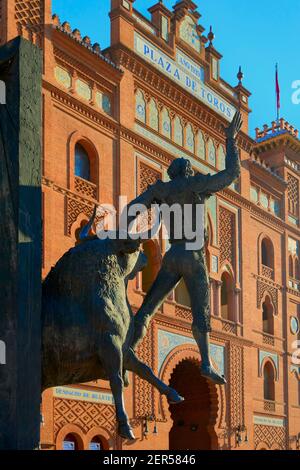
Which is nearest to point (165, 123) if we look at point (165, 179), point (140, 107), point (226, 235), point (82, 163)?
point (140, 107)

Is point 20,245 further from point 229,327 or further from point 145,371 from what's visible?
point 229,327

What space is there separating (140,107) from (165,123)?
1133 mm

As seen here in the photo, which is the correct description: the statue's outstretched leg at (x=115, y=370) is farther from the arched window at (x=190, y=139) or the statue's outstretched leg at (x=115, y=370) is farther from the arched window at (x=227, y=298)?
the arched window at (x=227, y=298)

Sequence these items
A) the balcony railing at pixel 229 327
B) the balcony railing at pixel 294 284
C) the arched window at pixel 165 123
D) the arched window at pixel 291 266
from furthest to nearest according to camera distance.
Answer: the arched window at pixel 291 266 < the balcony railing at pixel 294 284 < the balcony railing at pixel 229 327 < the arched window at pixel 165 123

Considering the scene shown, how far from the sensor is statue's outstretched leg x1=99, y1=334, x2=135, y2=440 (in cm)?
548

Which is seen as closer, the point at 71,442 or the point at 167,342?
the point at 71,442

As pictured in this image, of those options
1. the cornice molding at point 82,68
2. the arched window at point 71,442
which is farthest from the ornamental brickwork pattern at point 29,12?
the arched window at point 71,442

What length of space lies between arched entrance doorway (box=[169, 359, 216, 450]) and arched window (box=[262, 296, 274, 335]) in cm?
420

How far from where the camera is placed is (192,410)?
73.8ft

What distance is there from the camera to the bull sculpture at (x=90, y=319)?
5.50 metres

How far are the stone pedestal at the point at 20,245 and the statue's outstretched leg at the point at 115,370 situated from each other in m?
0.44

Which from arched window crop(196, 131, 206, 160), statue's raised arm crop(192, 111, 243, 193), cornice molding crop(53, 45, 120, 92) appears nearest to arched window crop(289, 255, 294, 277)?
arched window crop(196, 131, 206, 160)

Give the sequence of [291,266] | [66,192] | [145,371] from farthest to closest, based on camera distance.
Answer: [291,266]
[66,192]
[145,371]

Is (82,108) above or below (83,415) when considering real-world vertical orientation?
above
